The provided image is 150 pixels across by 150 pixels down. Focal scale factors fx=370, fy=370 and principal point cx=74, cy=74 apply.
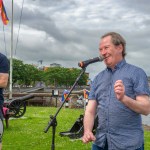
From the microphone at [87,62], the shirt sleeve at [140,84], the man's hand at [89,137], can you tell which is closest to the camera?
the shirt sleeve at [140,84]

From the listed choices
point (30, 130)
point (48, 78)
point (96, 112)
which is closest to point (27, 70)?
point (48, 78)

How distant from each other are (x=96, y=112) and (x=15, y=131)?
988cm

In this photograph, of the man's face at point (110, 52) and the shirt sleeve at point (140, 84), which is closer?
the shirt sleeve at point (140, 84)

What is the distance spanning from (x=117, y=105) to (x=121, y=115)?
11 cm

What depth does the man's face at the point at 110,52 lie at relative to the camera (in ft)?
12.7

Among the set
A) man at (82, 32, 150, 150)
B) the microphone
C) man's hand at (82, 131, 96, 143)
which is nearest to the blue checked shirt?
man at (82, 32, 150, 150)

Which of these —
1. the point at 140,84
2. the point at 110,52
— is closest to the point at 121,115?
the point at 140,84

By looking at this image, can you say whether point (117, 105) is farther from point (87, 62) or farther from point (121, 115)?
point (87, 62)

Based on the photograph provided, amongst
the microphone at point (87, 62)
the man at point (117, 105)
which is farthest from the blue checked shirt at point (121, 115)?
the microphone at point (87, 62)

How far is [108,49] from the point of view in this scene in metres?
3.88

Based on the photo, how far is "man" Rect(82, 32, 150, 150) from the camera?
372cm

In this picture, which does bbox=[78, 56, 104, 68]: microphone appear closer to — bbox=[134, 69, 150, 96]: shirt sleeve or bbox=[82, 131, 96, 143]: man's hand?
bbox=[134, 69, 150, 96]: shirt sleeve

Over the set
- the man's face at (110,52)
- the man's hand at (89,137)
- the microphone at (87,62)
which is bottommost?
the man's hand at (89,137)

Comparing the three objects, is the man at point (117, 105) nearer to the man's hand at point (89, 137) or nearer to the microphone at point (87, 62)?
the man's hand at point (89, 137)
